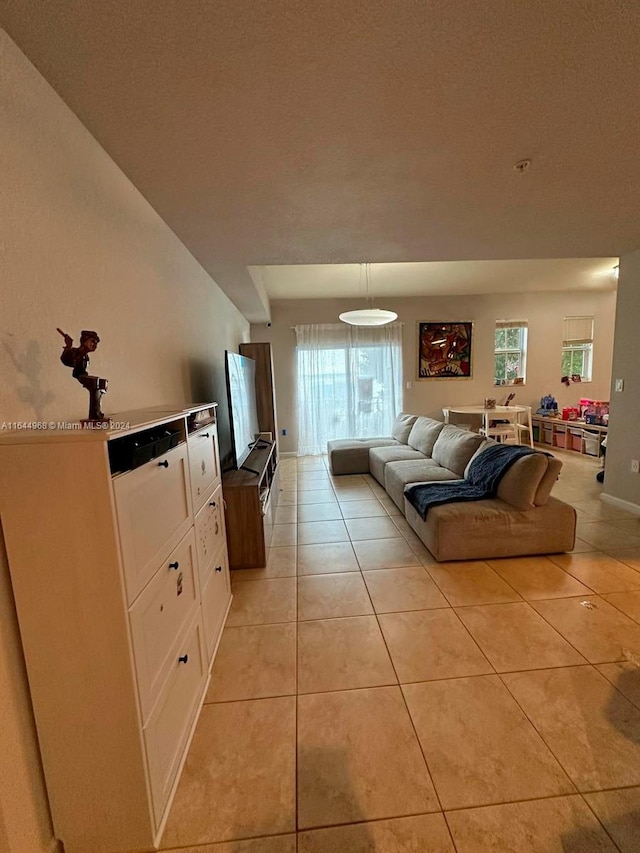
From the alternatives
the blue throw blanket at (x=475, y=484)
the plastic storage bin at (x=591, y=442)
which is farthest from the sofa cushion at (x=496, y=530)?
the plastic storage bin at (x=591, y=442)

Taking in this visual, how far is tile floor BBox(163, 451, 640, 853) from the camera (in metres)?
1.07

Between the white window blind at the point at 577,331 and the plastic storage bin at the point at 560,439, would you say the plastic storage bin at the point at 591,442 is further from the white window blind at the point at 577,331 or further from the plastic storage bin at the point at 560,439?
the white window blind at the point at 577,331

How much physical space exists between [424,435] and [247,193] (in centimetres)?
331

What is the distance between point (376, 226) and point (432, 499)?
1981 millimetres

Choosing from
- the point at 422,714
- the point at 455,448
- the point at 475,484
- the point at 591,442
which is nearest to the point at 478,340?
the point at 591,442

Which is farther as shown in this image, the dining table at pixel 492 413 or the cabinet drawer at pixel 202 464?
the dining table at pixel 492 413

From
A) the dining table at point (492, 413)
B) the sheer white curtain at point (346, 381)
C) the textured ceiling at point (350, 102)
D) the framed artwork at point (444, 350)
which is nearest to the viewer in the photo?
the textured ceiling at point (350, 102)

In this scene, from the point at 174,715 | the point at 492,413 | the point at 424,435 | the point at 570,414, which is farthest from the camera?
the point at 570,414

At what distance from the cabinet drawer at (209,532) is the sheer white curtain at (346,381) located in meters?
4.07

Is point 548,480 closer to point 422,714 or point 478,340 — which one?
point 422,714

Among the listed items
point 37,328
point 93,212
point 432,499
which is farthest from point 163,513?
point 432,499

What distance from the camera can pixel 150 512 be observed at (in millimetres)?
1105

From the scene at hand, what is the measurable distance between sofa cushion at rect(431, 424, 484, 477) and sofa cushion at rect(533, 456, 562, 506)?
30.8 inches

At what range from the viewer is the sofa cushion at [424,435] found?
4.20 meters
